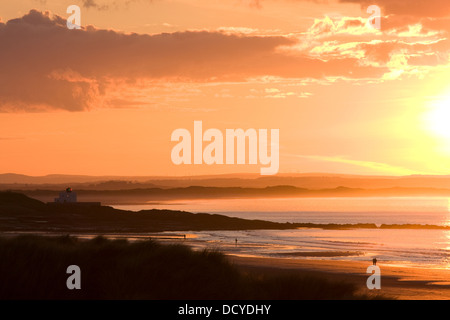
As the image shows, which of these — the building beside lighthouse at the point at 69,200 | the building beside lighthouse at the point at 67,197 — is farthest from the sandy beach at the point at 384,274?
the building beside lighthouse at the point at 67,197

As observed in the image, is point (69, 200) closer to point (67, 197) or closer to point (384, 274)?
point (67, 197)

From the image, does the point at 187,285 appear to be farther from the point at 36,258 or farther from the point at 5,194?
the point at 5,194

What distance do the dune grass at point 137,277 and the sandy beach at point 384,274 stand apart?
326 inches

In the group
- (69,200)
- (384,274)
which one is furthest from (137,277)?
(69,200)

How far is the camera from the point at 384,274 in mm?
40750

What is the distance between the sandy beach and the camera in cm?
3179

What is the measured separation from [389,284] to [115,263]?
18.5 m

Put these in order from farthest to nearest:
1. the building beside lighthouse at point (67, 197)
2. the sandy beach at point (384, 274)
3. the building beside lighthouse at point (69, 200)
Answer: the building beside lighthouse at point (67, 197), the building beside lighthouse at point (69, 200), the sandy beach at point (384, 274)

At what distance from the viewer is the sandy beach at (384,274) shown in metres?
31.8

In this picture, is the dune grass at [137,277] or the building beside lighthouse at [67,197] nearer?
the dune grass at [137,277]

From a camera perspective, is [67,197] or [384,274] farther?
[67,197]

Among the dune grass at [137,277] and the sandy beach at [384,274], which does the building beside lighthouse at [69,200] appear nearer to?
the sandy beach at [384,274]

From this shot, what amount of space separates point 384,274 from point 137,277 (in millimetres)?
23934
